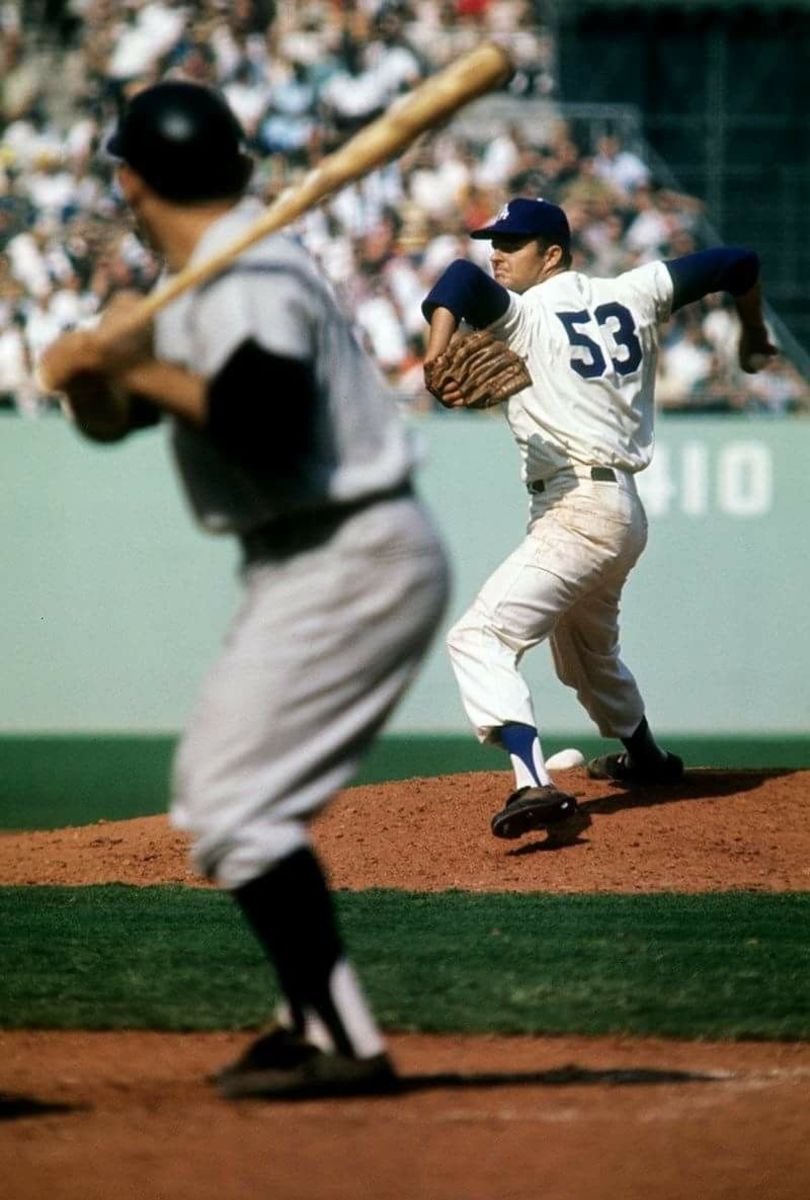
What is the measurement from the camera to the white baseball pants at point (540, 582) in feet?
21.7

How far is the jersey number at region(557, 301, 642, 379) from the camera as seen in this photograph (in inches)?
263

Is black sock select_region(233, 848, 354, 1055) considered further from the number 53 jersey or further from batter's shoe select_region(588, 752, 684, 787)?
batter's shoe select_region(588, 752, 684, 787)

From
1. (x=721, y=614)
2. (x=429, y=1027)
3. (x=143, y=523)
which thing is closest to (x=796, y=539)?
(x=721, y=614)

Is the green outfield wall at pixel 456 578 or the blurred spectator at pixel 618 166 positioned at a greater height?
the blurred spectator at pixel 618 166

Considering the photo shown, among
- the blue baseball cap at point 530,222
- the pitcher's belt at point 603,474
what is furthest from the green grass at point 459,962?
the blue baseball cap at point 530,222

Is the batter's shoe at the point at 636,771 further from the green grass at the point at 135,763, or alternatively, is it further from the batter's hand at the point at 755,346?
the green grass at the point at 135,763

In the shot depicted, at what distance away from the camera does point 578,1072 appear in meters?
3.99

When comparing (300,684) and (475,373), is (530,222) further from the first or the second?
(300,684)

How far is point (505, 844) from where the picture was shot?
22.4 ft

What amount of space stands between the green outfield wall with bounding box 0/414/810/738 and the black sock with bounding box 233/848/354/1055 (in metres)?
8.46

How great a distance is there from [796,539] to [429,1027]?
843 cm

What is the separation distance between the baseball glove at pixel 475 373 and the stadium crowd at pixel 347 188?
19.1ft

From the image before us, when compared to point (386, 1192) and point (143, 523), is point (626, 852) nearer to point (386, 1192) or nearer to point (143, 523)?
point (386, 1192)

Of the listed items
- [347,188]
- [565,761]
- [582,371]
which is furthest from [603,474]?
[347,188]
